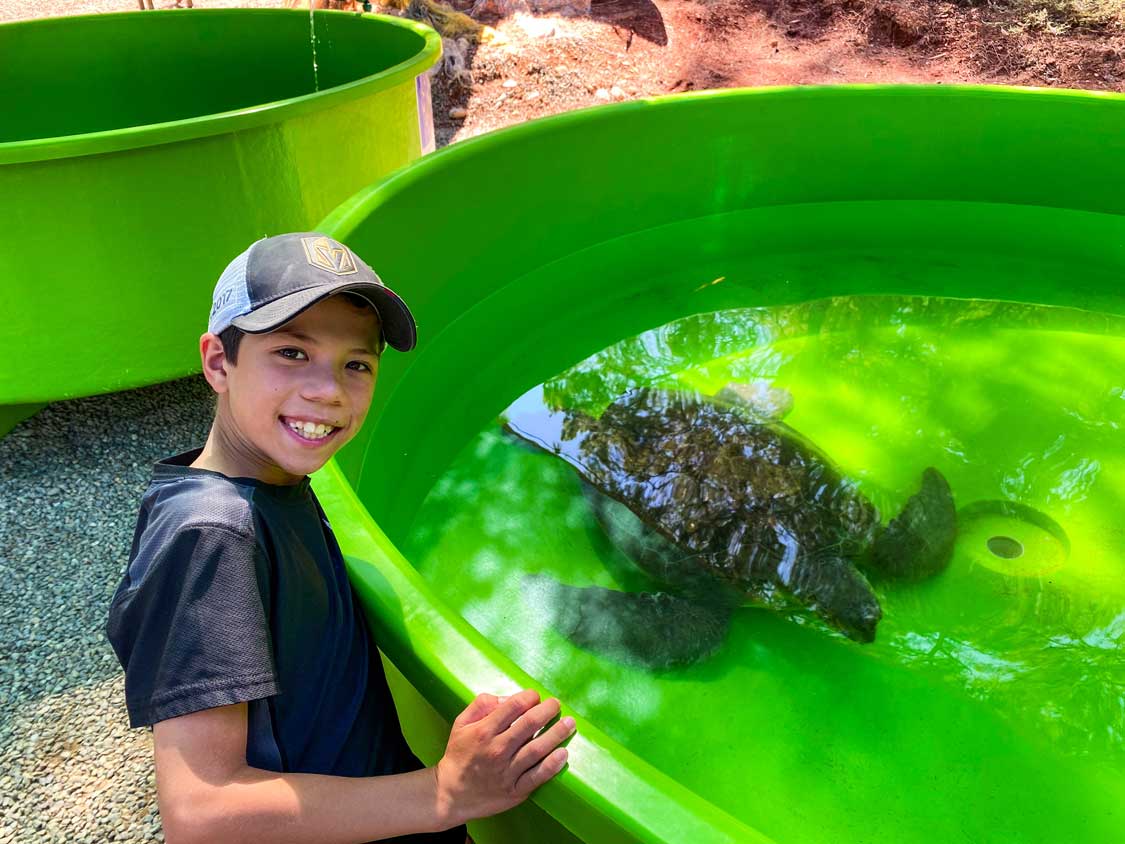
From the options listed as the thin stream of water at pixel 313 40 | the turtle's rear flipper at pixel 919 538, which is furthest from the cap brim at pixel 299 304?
the thin stream of water at pixel 313 40

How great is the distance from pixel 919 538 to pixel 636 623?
758mm

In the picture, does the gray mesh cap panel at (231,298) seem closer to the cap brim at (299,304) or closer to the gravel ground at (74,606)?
the cap brim at (299,304)

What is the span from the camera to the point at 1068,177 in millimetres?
3502

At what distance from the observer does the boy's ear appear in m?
1.05

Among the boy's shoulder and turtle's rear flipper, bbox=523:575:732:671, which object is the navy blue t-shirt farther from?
turtle's rear flipper, bbox=523:575:732:671

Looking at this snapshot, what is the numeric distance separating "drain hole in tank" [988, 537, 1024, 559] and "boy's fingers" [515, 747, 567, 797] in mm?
1654

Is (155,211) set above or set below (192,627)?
below

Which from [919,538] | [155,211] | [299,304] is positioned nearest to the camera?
[299,304]

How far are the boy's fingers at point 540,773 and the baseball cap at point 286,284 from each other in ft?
1.84

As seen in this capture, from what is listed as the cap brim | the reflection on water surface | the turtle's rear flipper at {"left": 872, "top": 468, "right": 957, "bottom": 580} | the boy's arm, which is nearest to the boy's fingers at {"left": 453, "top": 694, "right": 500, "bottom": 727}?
the boy's arm

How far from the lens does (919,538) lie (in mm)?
2127

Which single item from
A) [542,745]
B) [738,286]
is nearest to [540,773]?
[542,745]

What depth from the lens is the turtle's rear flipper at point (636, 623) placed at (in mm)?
1919

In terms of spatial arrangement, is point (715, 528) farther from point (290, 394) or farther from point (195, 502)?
point (195, 502)
